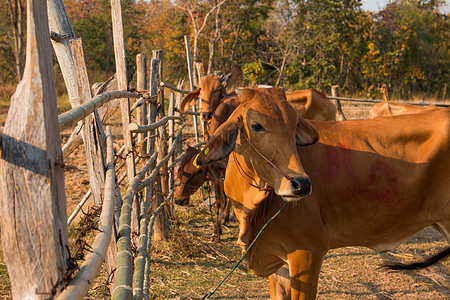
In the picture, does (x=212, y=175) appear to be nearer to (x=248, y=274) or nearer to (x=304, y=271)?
(x=248, y=274)

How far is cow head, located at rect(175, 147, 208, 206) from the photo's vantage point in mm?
5074

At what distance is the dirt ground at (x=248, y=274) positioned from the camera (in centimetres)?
418

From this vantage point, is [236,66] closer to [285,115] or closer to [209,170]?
[209,170]

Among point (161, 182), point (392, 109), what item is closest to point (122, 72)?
point (161, 182)

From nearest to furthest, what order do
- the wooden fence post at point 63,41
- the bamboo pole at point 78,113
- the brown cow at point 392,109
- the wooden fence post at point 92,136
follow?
the bamboo pole at point 78,113, the wooden fence post at point 92,136, the wooden fence post at point 63,41, the brown cow at point 392,109

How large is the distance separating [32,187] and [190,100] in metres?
4.97

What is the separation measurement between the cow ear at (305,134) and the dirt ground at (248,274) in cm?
202

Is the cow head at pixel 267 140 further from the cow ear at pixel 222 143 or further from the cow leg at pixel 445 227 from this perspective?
the cow leg at pixel 445 227

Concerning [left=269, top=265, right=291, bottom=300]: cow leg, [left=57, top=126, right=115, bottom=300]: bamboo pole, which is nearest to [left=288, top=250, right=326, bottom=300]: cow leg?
[left=269, top=265, right=291, bottom=300]: cow leg

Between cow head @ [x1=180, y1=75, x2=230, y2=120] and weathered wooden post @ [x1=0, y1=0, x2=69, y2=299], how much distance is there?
464 centimetres

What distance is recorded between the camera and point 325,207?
3123 millimetres

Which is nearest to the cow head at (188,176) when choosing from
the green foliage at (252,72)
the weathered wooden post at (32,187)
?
the weathered wooden post at (32,187)

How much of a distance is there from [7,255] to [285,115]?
73.1 inches

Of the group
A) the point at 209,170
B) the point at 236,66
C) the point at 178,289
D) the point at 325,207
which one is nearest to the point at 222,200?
the point at 209,170
